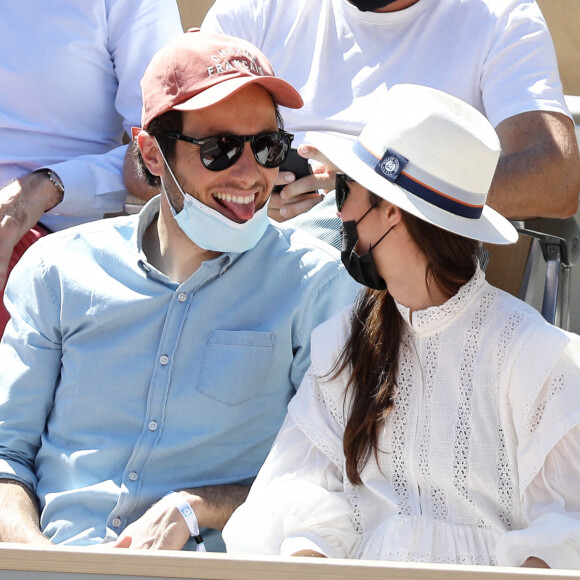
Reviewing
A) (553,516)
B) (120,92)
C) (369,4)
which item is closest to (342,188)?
(553,516)

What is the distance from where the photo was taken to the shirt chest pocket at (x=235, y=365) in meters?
2.46

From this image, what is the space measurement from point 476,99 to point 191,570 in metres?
2.18

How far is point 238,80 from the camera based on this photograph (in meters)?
2.49

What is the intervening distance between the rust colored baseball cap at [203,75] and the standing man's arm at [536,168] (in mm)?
743

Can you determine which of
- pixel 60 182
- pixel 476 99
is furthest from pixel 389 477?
pixel 60 182

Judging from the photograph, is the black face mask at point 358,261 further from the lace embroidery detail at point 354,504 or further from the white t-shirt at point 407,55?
the white t-shirt at point 407,55

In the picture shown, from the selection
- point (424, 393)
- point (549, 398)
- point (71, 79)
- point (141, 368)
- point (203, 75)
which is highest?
point (203, 75)

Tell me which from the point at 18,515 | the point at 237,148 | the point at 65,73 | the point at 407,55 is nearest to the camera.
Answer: the point at 18,515

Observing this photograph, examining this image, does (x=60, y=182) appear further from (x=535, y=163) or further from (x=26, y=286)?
(x=535, y=163)

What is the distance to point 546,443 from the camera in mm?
1913

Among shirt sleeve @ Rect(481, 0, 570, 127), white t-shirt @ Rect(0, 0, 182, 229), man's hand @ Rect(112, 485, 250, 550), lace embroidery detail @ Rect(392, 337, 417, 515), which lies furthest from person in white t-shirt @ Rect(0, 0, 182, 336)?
lace embroidery detail @ Rect(392, 337, 417, 515)

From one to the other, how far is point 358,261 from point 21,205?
1530 mm

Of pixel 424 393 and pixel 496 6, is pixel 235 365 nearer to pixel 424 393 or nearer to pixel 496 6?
pixel 424 393

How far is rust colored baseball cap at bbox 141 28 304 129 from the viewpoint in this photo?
2.51 metres
